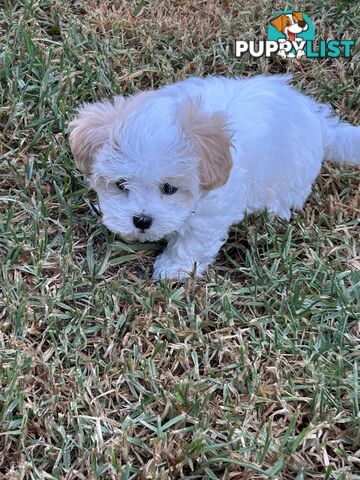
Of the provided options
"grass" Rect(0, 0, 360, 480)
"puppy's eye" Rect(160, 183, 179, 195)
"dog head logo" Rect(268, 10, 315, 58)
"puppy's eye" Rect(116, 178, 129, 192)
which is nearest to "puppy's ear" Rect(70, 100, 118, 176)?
"puppy's eye" Rect(116, 178, 129, 192)

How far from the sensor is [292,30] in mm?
3633

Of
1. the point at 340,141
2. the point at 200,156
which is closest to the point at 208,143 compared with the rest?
the point at 200,156

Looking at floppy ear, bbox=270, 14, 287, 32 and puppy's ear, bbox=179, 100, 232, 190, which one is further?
floppy ear, bbox=270, 14, 287, 32

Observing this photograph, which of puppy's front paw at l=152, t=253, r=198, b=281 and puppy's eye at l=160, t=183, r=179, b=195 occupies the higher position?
puppy's eye at l=160, t=183, r=179, b=195

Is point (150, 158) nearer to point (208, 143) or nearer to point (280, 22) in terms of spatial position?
point (208, 143)

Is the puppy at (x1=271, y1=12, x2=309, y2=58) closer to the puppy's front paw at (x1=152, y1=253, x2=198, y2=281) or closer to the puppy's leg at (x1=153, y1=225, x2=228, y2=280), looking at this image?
the puppy's leg at (x1=153, y1=225, x2=228, y2=280)

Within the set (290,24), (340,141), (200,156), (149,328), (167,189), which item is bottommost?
(149,328)

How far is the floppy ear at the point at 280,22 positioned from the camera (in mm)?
3621

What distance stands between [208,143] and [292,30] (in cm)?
179

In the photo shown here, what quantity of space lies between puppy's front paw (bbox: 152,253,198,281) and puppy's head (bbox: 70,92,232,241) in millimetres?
254

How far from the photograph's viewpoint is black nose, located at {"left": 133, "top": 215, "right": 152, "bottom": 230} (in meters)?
2.17

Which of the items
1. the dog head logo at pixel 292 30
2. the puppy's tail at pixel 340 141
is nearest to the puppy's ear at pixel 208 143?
the puppy's tail at pixel 340 141

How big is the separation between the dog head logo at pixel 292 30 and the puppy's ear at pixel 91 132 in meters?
1.62

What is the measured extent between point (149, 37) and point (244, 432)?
2166mm
